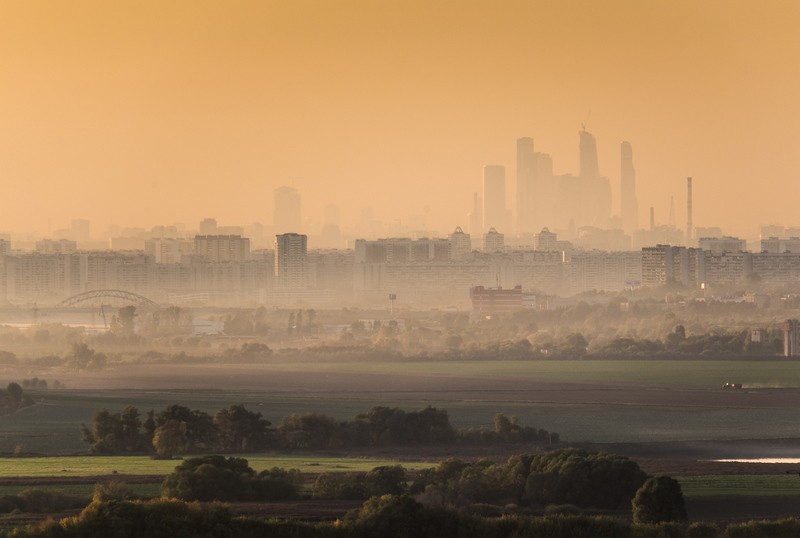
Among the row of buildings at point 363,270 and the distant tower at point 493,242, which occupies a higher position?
the distant tower at point 493,242

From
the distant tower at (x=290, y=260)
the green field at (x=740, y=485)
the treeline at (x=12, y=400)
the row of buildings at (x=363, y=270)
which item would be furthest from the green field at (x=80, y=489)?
the distant tower at (x=290, y=260)

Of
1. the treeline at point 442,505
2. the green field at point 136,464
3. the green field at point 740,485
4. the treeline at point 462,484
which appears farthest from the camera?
the green field at point 136,464

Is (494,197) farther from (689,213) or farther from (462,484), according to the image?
(462,484)

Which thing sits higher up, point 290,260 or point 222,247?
point 222,247

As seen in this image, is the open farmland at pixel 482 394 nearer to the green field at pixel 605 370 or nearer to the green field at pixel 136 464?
the green field at pixel 605 370

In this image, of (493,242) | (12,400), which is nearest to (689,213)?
(493,242)

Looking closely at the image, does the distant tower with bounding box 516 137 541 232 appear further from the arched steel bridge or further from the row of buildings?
the arched steel bridge
